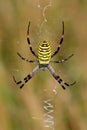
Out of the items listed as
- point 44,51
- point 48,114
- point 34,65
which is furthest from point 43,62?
point 48,114

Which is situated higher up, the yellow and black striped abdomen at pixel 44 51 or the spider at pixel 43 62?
the yellow and black striped abdomen at pixel 44 51

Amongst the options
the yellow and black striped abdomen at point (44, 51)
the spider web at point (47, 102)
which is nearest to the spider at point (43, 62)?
the yellow and black striped abdomen at point (44, 51)

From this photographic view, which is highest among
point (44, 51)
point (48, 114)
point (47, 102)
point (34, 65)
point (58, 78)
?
point (44, 51)

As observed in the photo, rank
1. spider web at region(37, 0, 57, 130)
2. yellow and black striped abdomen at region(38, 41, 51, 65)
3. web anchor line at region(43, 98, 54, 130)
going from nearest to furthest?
1. yellow and black striped abdomen at region(38, 41, 51, 65)
2. spider web at region(37, 0, 57, 130)
3. web anchor line at region(43, 98, 54, 130)

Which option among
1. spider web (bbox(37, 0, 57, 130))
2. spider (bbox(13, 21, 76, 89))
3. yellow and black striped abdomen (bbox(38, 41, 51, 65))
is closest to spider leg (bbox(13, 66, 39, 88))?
spider (bbox(13, 21, 76, 89))

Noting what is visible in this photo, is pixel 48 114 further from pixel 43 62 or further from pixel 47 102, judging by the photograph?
pixel 43 62

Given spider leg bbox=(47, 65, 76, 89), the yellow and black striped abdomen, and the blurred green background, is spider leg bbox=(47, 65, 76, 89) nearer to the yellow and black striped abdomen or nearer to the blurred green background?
the blurred green background

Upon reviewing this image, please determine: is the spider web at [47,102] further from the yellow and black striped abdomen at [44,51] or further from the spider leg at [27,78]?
the yellow and black striped abdomen at [44,51]

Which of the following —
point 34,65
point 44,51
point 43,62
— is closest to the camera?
point 44,51
